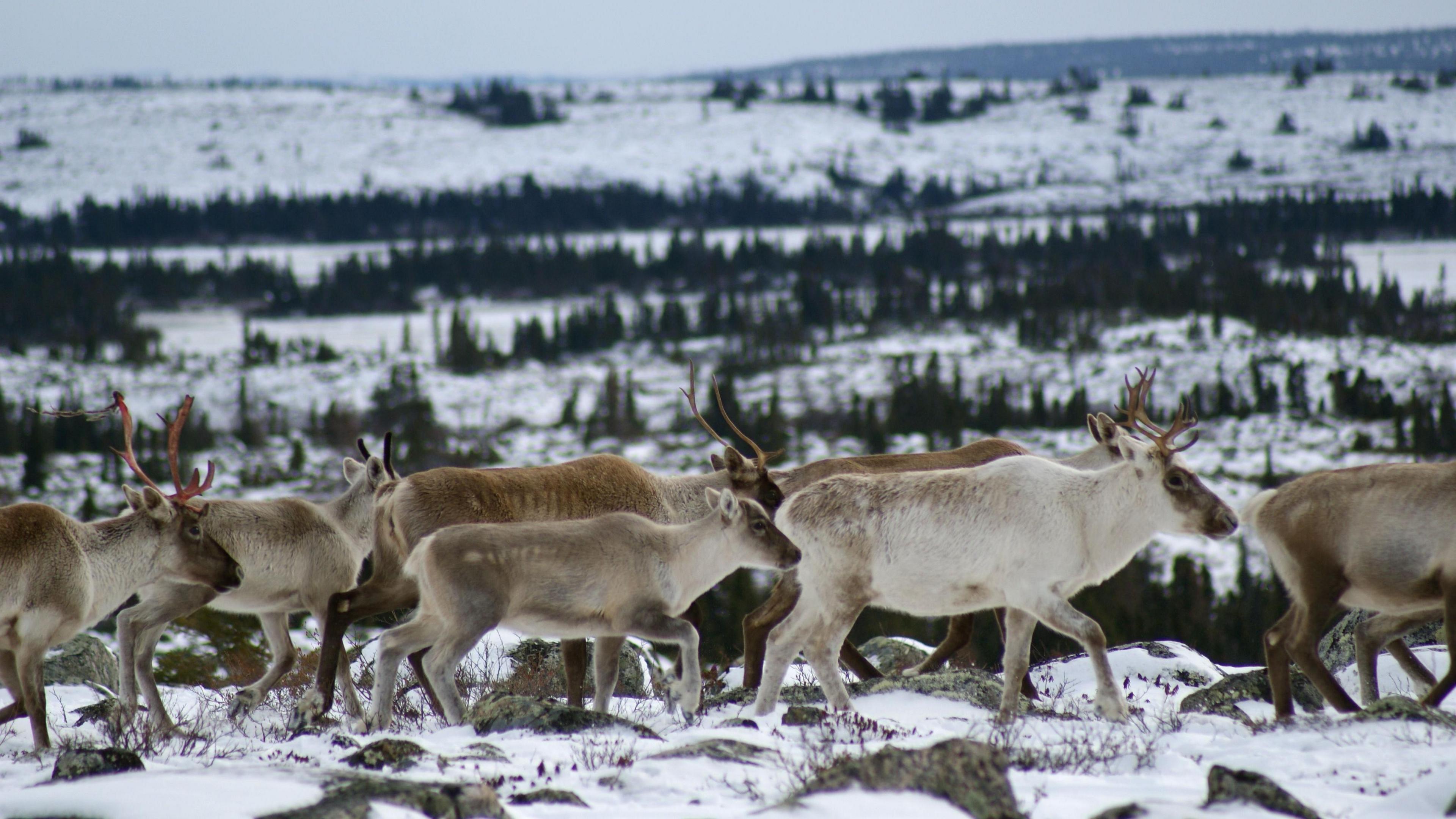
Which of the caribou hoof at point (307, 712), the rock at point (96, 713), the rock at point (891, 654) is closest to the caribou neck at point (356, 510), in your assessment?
the caribou hoof at point (307, 712)

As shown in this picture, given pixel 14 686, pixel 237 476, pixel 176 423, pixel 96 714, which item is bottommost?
pixel 237 476

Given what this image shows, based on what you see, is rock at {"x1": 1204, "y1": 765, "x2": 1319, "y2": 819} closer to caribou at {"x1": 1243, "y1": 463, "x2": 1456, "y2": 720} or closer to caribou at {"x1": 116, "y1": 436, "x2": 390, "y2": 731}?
caribou at {"x1": 1243, "y1": 463, "x2": 1456, "y2": 720}

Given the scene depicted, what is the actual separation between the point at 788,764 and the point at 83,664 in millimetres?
9433

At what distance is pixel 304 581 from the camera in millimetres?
10617

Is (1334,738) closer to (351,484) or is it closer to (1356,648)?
(1356,648)

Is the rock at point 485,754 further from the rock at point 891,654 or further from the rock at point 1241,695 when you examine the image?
the rock at point 891,654

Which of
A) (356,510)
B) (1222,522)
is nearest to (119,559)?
(356,510)

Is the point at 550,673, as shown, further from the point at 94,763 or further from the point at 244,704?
the point at 94,763

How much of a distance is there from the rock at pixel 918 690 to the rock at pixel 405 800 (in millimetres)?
3879

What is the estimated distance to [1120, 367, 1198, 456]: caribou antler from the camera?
1001cm

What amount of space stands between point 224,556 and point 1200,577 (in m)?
85.8

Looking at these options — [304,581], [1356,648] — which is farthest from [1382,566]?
[304,581]

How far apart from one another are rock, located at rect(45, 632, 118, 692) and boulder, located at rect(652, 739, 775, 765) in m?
7.67

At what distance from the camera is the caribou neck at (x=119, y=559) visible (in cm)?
982
